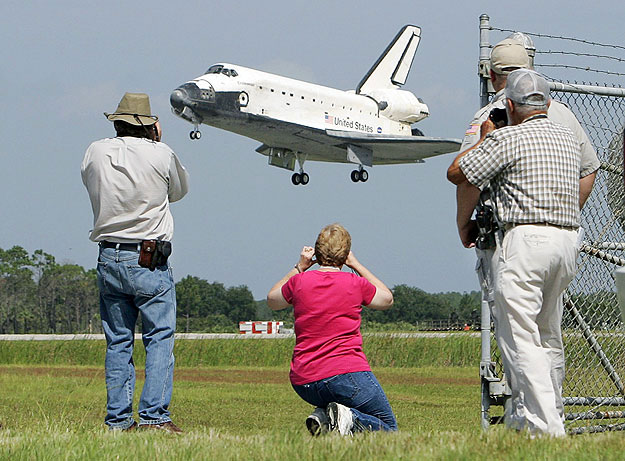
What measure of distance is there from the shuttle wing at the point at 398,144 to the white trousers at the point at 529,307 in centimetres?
4450

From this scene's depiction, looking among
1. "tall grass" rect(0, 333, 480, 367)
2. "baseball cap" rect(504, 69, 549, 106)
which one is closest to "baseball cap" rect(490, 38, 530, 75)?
"baseball cap" rect(504, 69, 549, 106)

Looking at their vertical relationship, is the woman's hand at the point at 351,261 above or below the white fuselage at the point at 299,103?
below

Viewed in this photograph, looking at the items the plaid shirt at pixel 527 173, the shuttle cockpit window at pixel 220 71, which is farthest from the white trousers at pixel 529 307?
→ the shuttle cockpit window at pixel 220 71

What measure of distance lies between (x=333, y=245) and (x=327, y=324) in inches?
16.9

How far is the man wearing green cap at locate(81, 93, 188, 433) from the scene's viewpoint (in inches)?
240

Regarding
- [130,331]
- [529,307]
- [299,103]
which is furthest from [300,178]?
[529,307]

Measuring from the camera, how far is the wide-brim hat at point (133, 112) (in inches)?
248

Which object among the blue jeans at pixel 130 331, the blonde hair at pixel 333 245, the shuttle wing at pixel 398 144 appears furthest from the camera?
the shuttle wing at pixel 398 144

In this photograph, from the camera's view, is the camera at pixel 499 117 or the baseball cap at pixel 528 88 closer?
the baseball cap at pixel 528 88

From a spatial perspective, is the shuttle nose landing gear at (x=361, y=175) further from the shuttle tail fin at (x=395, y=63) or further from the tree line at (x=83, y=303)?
the tree line at (x=83, y=303)

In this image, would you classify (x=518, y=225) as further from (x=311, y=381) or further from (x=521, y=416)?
(x=311, y=381)

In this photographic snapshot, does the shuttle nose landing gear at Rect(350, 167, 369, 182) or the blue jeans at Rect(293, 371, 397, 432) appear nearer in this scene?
the blue jeans at Rect(293, 371, 397, 432)

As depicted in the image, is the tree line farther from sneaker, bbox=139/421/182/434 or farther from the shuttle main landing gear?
sneaker, bbox=139/421/182/434

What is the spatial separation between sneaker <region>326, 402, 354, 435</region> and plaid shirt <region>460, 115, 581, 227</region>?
127 centimetres
